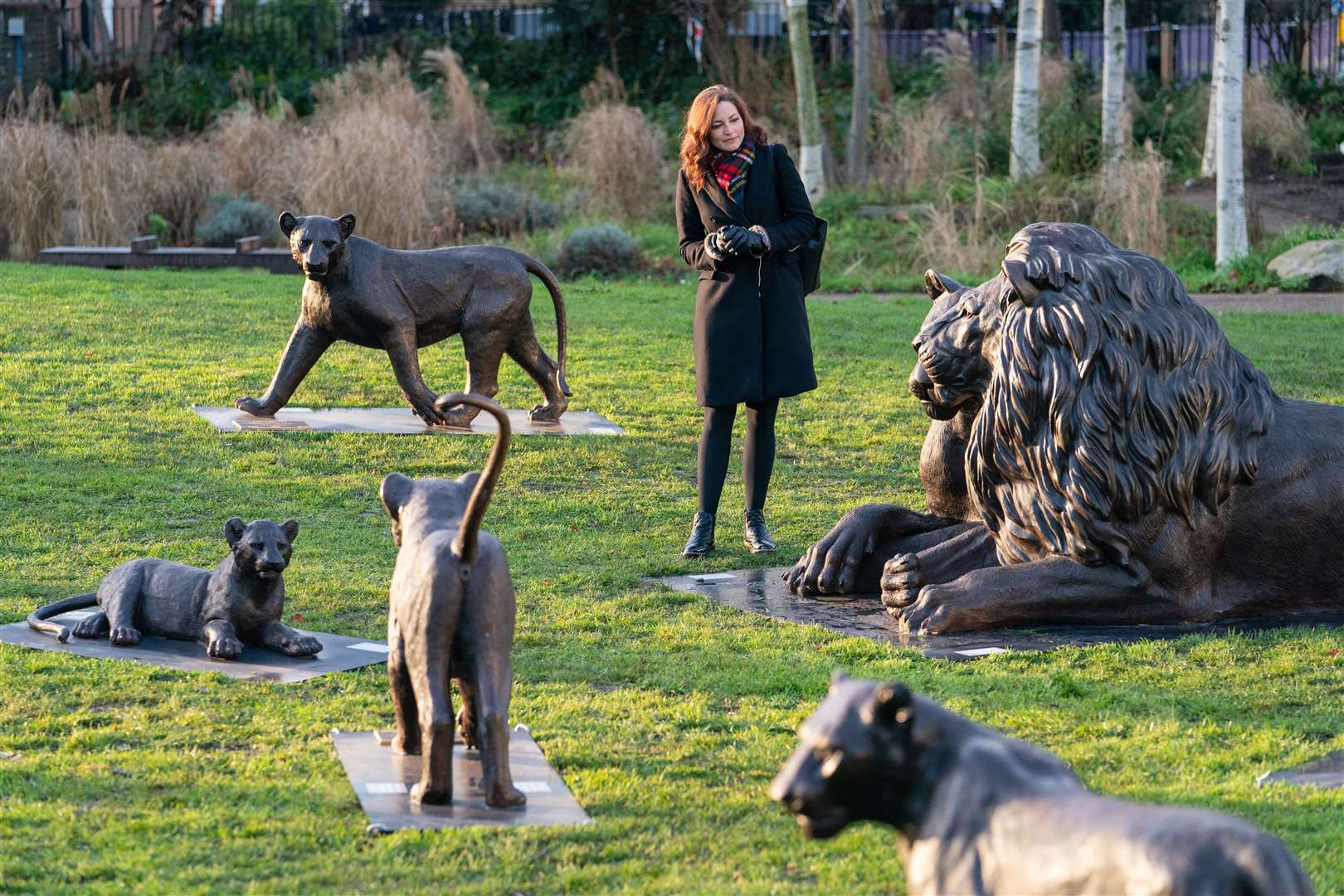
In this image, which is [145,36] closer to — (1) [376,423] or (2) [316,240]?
(1) [376,423]

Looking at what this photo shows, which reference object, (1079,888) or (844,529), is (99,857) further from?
(844,529)

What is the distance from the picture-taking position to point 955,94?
1056 inches

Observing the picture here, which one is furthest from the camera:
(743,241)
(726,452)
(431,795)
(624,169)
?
(624,169)

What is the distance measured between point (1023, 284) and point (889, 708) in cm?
391

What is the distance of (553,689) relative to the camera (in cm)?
618

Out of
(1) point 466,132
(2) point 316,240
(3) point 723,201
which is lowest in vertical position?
(2) point 316,240

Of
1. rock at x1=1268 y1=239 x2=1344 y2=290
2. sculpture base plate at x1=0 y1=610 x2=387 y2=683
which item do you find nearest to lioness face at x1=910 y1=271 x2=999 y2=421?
sculpture base plate at x1=0 y1=610 x2=387 y2=683

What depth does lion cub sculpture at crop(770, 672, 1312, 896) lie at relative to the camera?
10.1 feet

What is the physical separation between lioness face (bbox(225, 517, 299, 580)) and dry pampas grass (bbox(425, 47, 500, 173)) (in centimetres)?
1890

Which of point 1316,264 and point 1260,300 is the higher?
point 1316,264

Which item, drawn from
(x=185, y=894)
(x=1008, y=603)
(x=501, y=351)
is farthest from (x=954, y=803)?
(x=501, y=351)

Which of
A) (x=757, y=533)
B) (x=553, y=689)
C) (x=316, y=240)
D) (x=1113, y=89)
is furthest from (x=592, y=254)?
A: (x=553, y=689)

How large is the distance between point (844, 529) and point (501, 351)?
13.9 feet

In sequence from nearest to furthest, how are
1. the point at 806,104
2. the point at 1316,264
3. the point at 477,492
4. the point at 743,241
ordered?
the point at 477,492
the point at 743,241
the point at 1316,264
the point at 806,104
